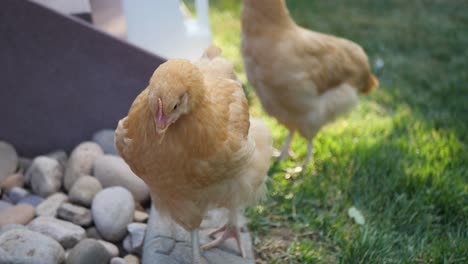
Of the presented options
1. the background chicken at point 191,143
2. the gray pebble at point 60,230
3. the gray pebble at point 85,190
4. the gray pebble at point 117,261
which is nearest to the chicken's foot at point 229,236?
the background chicken at point 191,143

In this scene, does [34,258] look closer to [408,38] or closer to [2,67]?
[2,67]

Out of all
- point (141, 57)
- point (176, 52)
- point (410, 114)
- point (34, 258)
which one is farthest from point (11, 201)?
point (410, 114)

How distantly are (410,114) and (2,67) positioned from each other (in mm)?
3677

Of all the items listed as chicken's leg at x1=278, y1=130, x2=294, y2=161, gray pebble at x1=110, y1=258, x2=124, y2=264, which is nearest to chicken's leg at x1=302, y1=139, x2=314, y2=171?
chicken's leg at x1=278, y1=130, x2=294, y2=161

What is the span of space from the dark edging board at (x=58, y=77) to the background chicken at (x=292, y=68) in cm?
78

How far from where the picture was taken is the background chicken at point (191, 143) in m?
1.72

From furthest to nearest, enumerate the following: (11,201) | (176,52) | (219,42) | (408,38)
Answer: (408,38) → (219,42) → (176,52) → (11,201)

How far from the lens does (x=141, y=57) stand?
3.26m

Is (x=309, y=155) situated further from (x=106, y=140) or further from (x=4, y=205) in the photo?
(x=4, y=205)

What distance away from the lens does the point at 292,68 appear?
310 cm

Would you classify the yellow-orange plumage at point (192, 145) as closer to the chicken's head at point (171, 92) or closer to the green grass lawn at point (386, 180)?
the chicken's head at point (171, 92)

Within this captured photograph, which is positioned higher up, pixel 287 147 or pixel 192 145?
pixel 192 145

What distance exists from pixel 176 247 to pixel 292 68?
1.47 metres

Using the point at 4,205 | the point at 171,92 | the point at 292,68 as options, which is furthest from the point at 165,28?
the point at 171,92
